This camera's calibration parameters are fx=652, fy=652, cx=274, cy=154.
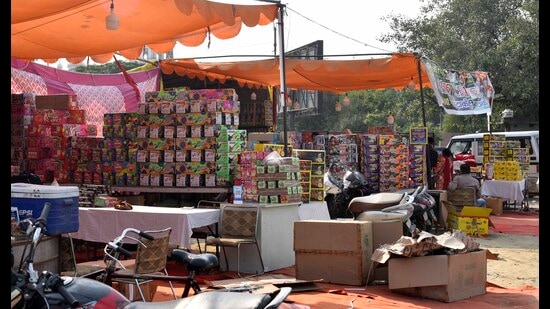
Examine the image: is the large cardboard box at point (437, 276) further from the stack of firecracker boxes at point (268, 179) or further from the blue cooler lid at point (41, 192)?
the blue cooler lid at point (41, 192)

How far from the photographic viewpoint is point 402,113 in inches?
1379

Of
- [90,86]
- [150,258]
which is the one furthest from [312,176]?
[90,86]

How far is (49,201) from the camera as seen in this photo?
5125mm

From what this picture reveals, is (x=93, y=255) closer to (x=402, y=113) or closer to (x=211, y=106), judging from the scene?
(x=211, y=106)

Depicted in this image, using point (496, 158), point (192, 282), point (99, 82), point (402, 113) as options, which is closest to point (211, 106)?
point (192, 282)

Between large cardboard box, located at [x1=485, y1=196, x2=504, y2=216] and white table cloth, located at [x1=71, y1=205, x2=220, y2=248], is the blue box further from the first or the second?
large cardboard box, located at [x1=485, y1=196, x2=504, y2=216]

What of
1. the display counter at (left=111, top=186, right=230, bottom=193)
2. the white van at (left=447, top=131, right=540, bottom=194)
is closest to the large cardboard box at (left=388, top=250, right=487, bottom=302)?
the display counter at (left=111, top=186, right=230, bottom=193)

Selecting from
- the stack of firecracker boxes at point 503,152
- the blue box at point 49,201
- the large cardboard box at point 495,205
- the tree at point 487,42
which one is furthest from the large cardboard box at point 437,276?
the tree at point 487,42

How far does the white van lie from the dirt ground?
810cm

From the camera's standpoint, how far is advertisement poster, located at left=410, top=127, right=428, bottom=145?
13.4 m

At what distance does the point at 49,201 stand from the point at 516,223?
11.9 metres

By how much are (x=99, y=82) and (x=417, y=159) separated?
852 centimetres

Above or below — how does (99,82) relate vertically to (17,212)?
above
